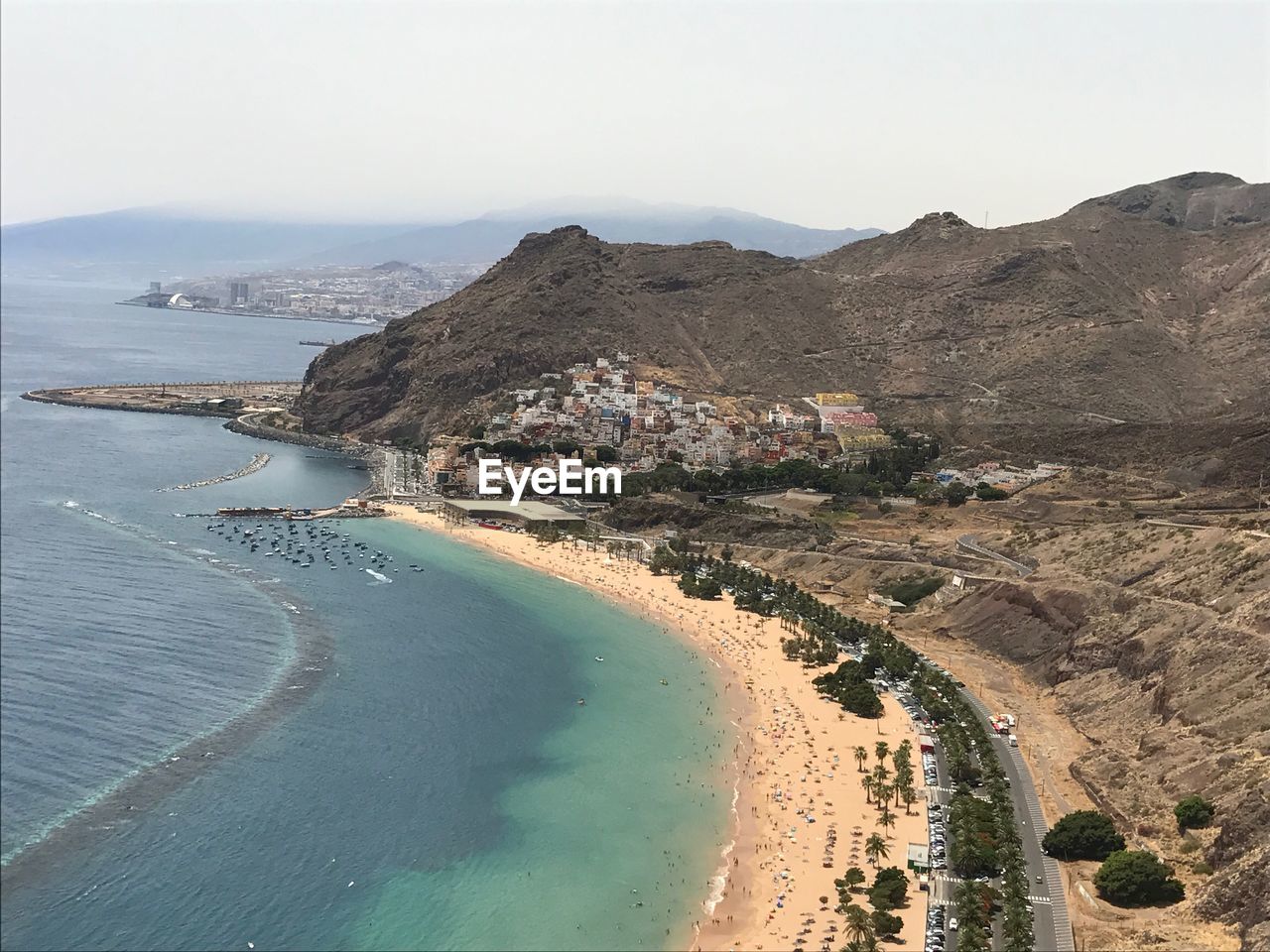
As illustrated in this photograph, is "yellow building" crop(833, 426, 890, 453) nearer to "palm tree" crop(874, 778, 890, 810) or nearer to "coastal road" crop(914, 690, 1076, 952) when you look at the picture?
"coastal road" crop(914, 690, 1076, 952)

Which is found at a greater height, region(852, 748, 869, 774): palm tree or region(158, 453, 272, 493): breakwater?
region(158, 453, 272, 493): breakwater

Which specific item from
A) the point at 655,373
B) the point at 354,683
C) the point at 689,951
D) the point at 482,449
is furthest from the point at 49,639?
the point at 655,373

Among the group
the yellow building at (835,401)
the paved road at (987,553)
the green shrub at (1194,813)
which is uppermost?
the yellow building at (835,401)

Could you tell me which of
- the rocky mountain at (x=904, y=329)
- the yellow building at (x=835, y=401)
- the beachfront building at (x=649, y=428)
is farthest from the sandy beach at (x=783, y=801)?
the yellow building at (x=835, y=401)

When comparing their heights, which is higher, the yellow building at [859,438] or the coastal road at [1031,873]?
the yellow building at [859,438]

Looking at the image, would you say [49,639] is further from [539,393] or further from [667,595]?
[539,393]

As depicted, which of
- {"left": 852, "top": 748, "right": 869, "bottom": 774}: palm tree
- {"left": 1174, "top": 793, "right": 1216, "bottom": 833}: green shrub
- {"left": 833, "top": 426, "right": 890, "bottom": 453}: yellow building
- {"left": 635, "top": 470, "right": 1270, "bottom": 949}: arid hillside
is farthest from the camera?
{"left": 833, "top": 426, "right": 890, "bottom": 453}: yellow building

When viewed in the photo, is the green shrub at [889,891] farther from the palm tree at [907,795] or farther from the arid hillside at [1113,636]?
the palm tree at [907,795]

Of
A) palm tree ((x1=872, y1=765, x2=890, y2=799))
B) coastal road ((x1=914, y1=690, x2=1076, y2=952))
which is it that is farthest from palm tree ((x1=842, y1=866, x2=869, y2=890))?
palm tree ((x1=872, y1=765, x2=890, y2=799))
